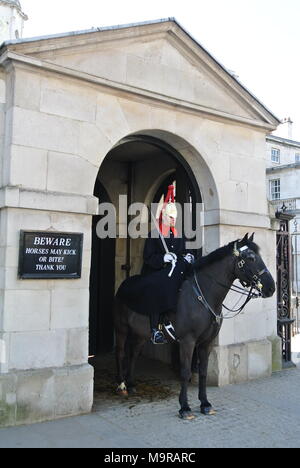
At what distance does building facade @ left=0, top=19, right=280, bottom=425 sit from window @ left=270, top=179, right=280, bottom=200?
24325mm

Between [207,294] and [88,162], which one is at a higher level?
[88,162]

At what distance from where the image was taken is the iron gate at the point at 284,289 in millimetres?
8750

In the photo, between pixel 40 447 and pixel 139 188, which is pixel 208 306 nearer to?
pixel 40 447

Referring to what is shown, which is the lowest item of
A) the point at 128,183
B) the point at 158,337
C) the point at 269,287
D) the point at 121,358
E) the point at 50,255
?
the point at 121,358

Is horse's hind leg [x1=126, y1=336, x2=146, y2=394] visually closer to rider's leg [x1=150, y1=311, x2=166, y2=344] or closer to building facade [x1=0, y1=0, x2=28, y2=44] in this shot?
rider's leg [x1=150, y1=311, x2=166, y2=344]

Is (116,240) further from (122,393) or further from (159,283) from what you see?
(122,393)

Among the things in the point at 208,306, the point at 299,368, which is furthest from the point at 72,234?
the point at 299,368

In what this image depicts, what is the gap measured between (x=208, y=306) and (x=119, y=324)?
1787 mm

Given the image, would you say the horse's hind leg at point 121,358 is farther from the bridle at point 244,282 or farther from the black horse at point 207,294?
the bridle at point 244,282

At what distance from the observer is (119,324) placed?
7.10m

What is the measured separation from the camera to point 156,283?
646 centimetres

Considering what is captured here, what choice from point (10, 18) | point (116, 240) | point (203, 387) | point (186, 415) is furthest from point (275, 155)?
point (186, 415)

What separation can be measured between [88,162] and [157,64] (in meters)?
2.13

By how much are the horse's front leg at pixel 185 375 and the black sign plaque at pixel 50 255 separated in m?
1.72
